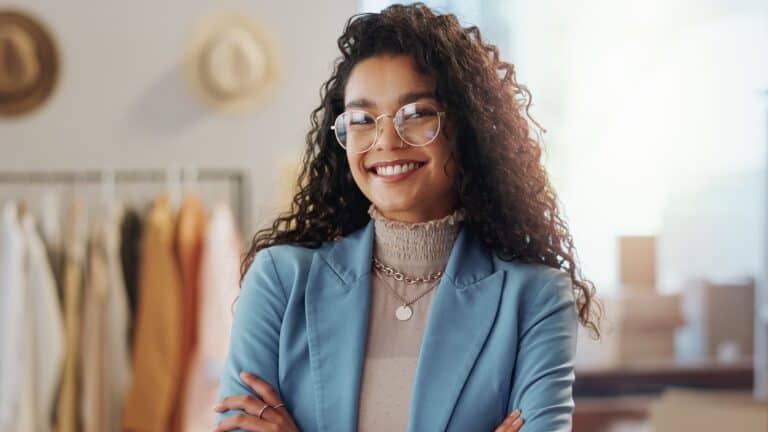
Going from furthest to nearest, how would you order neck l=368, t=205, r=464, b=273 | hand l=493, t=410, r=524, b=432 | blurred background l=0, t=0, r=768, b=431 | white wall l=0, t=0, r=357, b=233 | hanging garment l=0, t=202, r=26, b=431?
white wall l=0, t=0, r=357, b=233
blurred background l=0, t=0, r=768, b=431
hanging garment l=0, t=202, r=26, b=431
neck l=368, t=205, r=464, b=273
hand l=493, t=410, r=524, b=432

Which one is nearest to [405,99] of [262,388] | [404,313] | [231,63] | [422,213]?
[422,213]

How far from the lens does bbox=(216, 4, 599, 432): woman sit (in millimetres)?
1187

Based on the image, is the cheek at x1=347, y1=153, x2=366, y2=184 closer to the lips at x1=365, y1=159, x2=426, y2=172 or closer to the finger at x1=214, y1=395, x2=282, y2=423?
the lips at x1=365, y1=159, x2=426, y2=172

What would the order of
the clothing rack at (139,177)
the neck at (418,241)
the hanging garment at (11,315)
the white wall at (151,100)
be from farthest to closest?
the white wall at (151,100) < the clothing rack at (139,177) < the hanging garment at (11,315) < the neck at (418,241)

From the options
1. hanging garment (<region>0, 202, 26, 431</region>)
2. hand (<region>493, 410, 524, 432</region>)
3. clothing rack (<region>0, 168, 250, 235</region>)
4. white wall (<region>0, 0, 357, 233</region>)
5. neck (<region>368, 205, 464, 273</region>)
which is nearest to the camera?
hand (<region>493, 410, 524, 432</region>)

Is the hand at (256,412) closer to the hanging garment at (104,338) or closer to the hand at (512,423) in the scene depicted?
the hand at (512,423)

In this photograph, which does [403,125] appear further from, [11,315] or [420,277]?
[11,315]

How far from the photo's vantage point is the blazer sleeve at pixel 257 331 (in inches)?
49.4

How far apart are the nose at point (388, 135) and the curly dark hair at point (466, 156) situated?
80 millimetres

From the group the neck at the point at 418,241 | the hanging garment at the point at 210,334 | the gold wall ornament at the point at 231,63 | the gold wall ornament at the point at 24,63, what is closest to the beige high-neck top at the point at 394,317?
the neck at the point at 418,241

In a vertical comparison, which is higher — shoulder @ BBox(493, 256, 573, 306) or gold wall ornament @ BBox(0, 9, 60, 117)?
gold wall ornament @ BBox(0, 9, 60, 117)

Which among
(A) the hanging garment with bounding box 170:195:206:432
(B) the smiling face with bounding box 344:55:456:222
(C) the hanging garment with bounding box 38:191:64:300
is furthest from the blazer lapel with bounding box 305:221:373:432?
(C) the hanging garment with bounding box 38:191:64:300

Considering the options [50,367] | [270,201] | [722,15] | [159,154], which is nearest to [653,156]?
[722,15]

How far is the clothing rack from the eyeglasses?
82.2 inches
